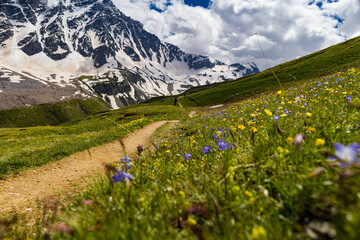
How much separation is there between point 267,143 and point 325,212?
1777 mm

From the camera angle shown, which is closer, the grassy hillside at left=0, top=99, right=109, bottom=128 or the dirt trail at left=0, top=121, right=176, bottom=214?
the dirt trail at left=0, top=121, right=176, bottom=214

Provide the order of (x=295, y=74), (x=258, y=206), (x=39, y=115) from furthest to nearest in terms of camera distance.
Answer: (x=39, y=115) < (x=295, y=74) < (x=258, y=206)

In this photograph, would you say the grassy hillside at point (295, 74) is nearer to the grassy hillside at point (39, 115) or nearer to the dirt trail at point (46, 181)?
the dirt trail at point (46, 181)

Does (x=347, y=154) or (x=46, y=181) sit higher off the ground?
(x=347, y=154)

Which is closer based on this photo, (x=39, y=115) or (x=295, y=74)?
(x=295, y=74)

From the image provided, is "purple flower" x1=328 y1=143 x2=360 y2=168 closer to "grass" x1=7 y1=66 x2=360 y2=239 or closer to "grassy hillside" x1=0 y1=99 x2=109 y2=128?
"grass" x1=7 y1=66 x2=360 y2=239

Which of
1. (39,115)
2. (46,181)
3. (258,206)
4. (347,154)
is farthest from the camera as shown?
(39,115)

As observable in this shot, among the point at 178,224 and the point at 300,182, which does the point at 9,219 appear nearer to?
the point at 178,224

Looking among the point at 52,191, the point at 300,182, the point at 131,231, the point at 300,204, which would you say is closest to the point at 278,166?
the point at 300,182

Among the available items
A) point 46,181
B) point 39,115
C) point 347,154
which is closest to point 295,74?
point 46,181

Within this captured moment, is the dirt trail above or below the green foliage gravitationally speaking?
below

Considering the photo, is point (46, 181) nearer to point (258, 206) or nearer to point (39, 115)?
point (258, 206)

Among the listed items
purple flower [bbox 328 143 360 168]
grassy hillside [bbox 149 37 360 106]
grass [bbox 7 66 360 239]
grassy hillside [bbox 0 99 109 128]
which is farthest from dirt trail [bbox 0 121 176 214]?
grassy hillside [bbox 0 99 109 128]

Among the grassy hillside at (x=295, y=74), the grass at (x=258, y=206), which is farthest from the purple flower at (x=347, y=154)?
the grassy hillside at (x=295, y=74)
